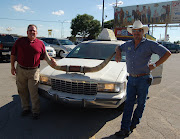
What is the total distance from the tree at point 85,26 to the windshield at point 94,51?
47728 mm

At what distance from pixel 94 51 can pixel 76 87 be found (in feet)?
5.81

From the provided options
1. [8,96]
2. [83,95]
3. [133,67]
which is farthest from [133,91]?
[8,96]

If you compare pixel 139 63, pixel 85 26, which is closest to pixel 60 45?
pixel 139 63

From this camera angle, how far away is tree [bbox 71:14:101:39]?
51656 millimetres

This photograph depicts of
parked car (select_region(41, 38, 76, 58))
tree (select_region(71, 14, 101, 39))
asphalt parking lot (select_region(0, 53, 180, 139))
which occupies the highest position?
tree (select_region(71, 14, 101, 39))

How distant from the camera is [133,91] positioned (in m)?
3.00

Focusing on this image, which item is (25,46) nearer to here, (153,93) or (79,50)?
(79,50)

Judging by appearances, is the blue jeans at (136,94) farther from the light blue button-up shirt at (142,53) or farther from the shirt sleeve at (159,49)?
the shirt sleeve at (159,49)

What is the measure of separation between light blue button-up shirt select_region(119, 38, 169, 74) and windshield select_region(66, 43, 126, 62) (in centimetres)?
175

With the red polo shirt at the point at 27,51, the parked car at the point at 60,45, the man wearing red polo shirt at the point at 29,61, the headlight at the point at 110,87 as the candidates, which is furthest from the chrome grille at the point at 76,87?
the parked car at the point at 60,45

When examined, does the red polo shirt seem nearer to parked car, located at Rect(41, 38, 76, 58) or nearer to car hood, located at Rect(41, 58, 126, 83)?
car hood, located at Rect(41, 58, 126, 83)

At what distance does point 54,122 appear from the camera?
3473 millimetres

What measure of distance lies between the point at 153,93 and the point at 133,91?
9.61ft

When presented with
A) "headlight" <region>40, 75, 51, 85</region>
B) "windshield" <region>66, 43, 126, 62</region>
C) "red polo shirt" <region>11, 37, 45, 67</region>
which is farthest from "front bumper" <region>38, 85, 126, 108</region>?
"windshield" <region>66, 43, 126, 62</region>
